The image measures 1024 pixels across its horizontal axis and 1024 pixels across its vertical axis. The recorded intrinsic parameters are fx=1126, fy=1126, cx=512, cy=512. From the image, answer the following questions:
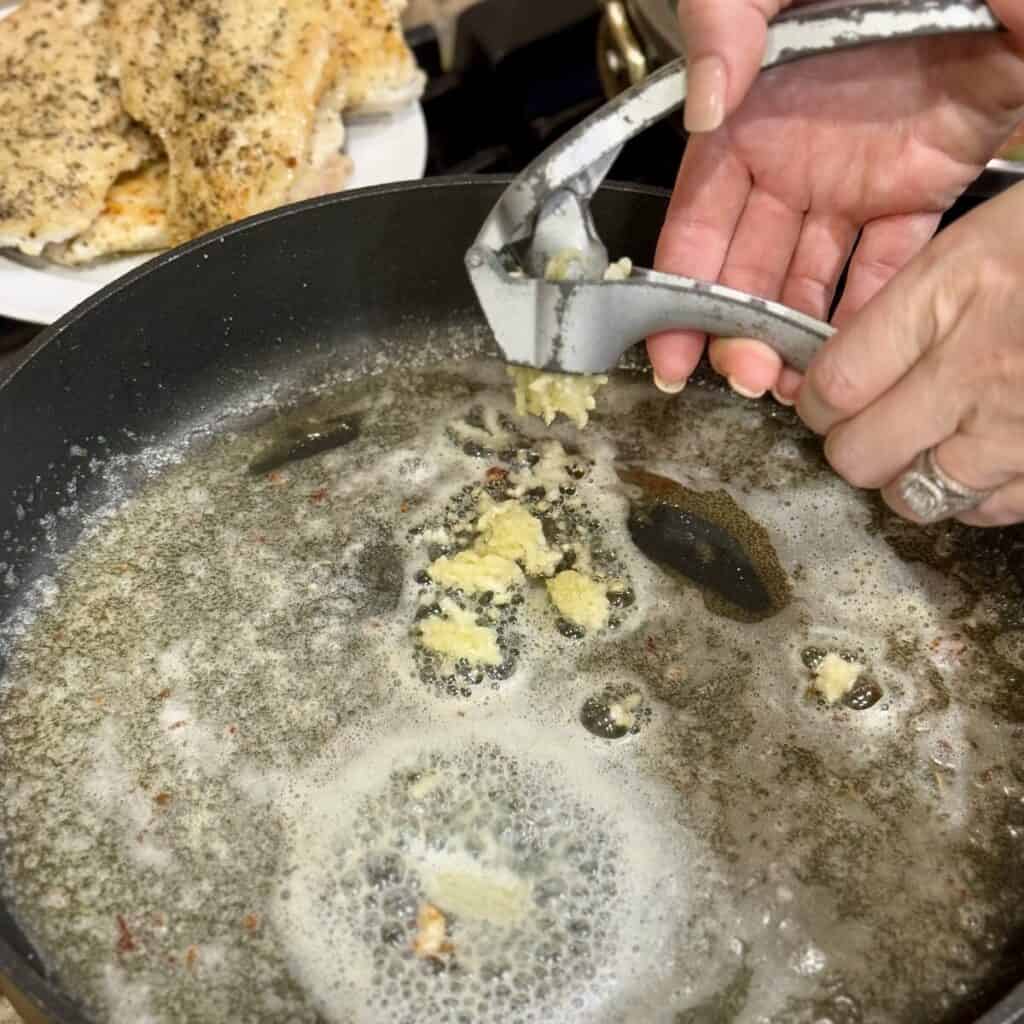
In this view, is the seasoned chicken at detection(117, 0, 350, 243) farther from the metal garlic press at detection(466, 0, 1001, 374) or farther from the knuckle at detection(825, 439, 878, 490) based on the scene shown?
the knuckle at detection(825, 439, 878, 490)

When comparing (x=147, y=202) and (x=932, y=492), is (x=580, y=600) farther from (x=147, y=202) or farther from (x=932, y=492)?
(x=147, y=202)

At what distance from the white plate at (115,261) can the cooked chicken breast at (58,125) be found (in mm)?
30

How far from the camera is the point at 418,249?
92cm

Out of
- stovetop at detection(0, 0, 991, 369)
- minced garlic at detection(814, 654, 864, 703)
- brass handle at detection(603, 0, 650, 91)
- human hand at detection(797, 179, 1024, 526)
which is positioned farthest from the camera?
stovetop at detection(0, 0, 991, 369)

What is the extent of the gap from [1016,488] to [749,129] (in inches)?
12.8

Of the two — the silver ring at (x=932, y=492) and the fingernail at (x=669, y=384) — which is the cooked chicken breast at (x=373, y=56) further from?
the silver ring at (x=932, y=492)

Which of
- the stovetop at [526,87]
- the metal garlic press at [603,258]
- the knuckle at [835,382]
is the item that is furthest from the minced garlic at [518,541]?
the stovetop at [526,87]

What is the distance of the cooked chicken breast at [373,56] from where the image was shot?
112cm

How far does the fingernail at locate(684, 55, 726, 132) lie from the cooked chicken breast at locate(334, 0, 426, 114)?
55cm

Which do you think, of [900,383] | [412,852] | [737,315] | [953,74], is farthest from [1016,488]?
[412,852]

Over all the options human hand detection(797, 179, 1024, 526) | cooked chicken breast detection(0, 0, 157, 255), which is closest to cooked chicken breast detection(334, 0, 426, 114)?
cooked chicken breast detection(0, 0, 157, 255)

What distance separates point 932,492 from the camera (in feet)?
2.20

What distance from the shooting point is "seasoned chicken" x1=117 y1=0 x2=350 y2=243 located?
3.39 ft

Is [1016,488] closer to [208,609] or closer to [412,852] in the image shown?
[412,852]
